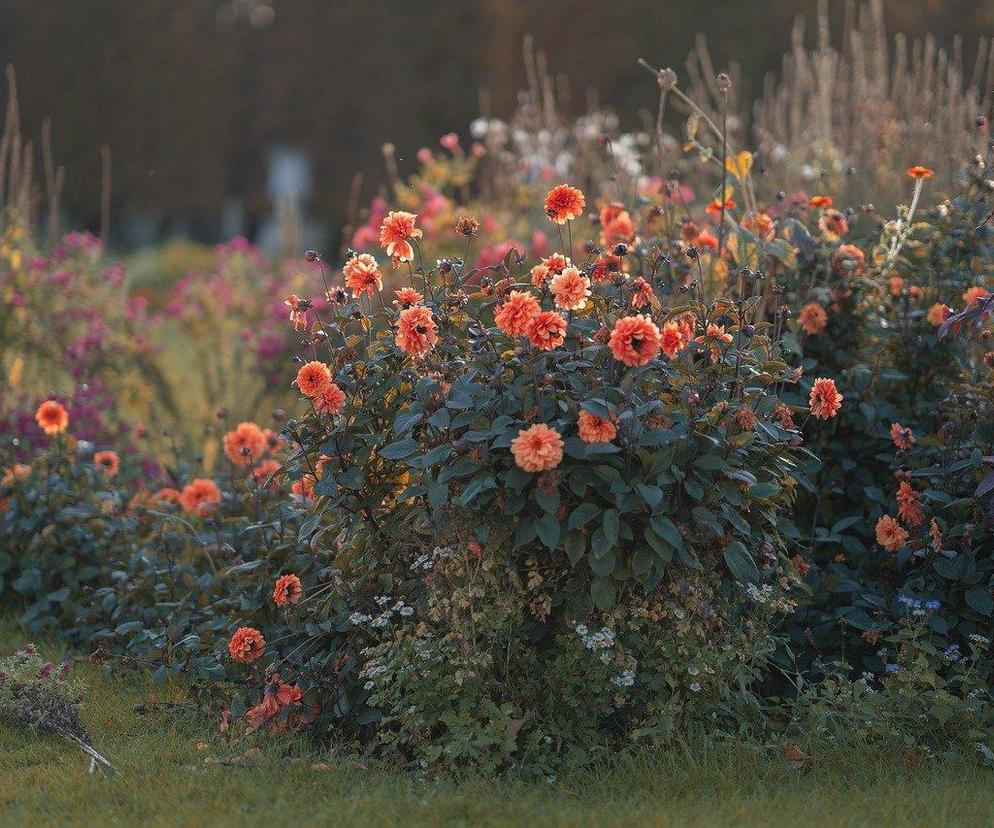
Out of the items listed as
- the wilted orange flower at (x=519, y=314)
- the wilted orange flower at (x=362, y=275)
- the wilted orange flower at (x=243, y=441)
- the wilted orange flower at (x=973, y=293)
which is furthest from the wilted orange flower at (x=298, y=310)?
the wilted orange flower at (x=973, y=293)

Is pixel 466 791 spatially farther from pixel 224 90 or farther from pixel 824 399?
pixel 224 90

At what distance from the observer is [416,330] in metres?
2.96

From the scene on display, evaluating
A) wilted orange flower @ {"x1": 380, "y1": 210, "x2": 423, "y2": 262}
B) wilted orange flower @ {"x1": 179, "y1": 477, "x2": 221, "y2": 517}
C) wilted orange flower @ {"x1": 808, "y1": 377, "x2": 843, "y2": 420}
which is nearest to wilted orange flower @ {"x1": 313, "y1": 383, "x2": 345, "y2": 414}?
wilted orange flower @ {"x1": 380, "y1": 210, "x2": 423, "y2": 262}

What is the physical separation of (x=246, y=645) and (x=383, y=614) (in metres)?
0.42

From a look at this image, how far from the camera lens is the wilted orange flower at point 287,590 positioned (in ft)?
10.9

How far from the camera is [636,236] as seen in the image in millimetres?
4180

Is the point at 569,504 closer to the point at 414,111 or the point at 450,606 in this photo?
the point at 450,606

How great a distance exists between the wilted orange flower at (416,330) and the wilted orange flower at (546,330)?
27cm

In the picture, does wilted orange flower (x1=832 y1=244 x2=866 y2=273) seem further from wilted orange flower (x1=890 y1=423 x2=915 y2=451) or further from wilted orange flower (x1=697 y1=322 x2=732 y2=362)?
wilted orange flower (x1=697 y1=322 x2=732 y2=362)

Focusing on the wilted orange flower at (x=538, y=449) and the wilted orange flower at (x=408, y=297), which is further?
the wilted orange flower at (x=408, y=297)

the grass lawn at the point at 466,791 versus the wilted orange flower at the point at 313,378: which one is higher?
the wilted orange flower at the point at 313,378

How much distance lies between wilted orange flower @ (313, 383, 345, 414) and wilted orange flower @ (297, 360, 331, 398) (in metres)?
0.03

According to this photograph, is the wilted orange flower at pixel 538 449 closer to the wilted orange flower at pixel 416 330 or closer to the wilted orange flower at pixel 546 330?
the wilted orange flower at pixel 546 330

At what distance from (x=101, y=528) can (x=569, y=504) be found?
2.05 m
